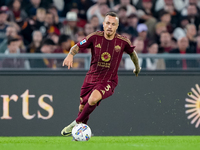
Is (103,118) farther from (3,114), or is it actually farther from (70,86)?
(3,114)

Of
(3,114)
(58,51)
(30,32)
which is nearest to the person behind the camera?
(3,114)

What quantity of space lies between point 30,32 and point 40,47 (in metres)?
0.94

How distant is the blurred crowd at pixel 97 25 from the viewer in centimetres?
1020

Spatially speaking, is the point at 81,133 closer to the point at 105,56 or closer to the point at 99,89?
the point at 99,89

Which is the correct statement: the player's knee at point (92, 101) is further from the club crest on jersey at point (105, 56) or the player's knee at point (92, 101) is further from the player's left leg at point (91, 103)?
the club crest on jersey at point (105, 56)

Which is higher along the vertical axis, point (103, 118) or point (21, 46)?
point (21, 46)

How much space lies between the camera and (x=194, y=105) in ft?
30.7

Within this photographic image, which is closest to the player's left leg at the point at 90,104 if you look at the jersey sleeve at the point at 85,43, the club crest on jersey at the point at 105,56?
the club crest on jersey at the point at 105,56

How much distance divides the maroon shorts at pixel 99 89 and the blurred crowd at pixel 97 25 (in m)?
1.59

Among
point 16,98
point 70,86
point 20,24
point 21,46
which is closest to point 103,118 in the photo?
point 70,86

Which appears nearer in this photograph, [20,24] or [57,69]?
[57,69]

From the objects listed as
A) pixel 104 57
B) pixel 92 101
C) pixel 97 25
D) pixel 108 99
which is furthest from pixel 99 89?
pixel 97 25
